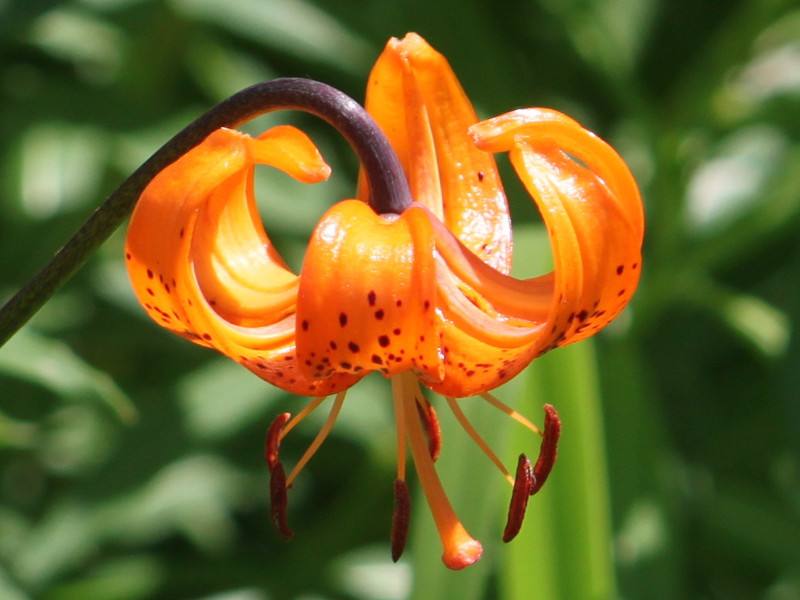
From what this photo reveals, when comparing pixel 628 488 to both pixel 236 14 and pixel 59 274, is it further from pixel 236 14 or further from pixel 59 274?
pixel 59 274

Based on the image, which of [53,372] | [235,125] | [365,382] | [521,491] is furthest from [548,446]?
[365,382]

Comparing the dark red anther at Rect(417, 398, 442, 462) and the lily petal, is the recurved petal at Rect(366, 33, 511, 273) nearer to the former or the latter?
the lily petal

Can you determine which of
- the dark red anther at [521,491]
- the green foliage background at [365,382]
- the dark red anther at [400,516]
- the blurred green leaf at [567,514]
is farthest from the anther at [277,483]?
the green foliage background at [365,382]

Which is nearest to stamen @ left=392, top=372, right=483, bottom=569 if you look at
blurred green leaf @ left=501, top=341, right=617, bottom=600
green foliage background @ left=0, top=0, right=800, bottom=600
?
blurred green leaf @ left=501, top=341, right=617, bottom=600

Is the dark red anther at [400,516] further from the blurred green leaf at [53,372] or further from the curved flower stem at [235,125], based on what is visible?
the blurred green leaf at [53,372]

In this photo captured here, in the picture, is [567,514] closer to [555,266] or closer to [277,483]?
[277,483]
